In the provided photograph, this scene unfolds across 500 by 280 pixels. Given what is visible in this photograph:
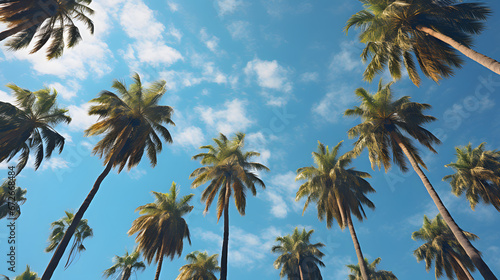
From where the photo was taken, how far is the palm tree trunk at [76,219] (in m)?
14.3

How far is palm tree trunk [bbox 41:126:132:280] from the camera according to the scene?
1434cm

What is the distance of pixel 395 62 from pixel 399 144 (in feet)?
23.2

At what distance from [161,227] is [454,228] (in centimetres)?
2516

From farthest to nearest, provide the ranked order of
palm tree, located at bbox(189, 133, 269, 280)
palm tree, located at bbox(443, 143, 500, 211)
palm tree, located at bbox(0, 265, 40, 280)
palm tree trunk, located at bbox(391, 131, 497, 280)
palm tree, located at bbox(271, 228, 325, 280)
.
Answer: palm tree, located at bbox(271, 228, 325, 280) → palm tree, located at bbox(0, 265, 40, 280) → palm tree, located at bbox(443, 143, 500, 211) → palm tree, located at bbox(189, 133, 269, 280) → palm tree trunk, located at bbox(391, 131, 497, 280)

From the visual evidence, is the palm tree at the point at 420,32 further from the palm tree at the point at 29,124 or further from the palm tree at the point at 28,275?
the palm tree at the point at 28,275

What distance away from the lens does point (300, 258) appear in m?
38.4

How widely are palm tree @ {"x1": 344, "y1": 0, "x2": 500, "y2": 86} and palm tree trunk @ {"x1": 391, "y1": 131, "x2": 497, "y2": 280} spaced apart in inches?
254

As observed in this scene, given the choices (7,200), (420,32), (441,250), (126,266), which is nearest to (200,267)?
(126,266)

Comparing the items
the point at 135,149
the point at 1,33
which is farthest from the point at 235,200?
the point at 1,33

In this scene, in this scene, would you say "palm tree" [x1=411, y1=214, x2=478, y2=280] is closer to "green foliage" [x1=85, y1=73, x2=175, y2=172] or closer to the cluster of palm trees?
the cluster of palm trees

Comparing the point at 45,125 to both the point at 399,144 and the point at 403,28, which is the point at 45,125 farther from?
the point at 399,144

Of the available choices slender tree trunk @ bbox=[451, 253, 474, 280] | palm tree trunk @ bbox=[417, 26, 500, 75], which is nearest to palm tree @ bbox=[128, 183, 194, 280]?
palm tree trunk @ bbox=[417, 26, 500, 75]

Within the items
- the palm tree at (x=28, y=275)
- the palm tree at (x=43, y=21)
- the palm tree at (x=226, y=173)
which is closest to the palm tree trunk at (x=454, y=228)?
the palm tree at (x=226, y=173)

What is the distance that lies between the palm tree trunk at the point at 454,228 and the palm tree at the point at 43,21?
2797 cm
